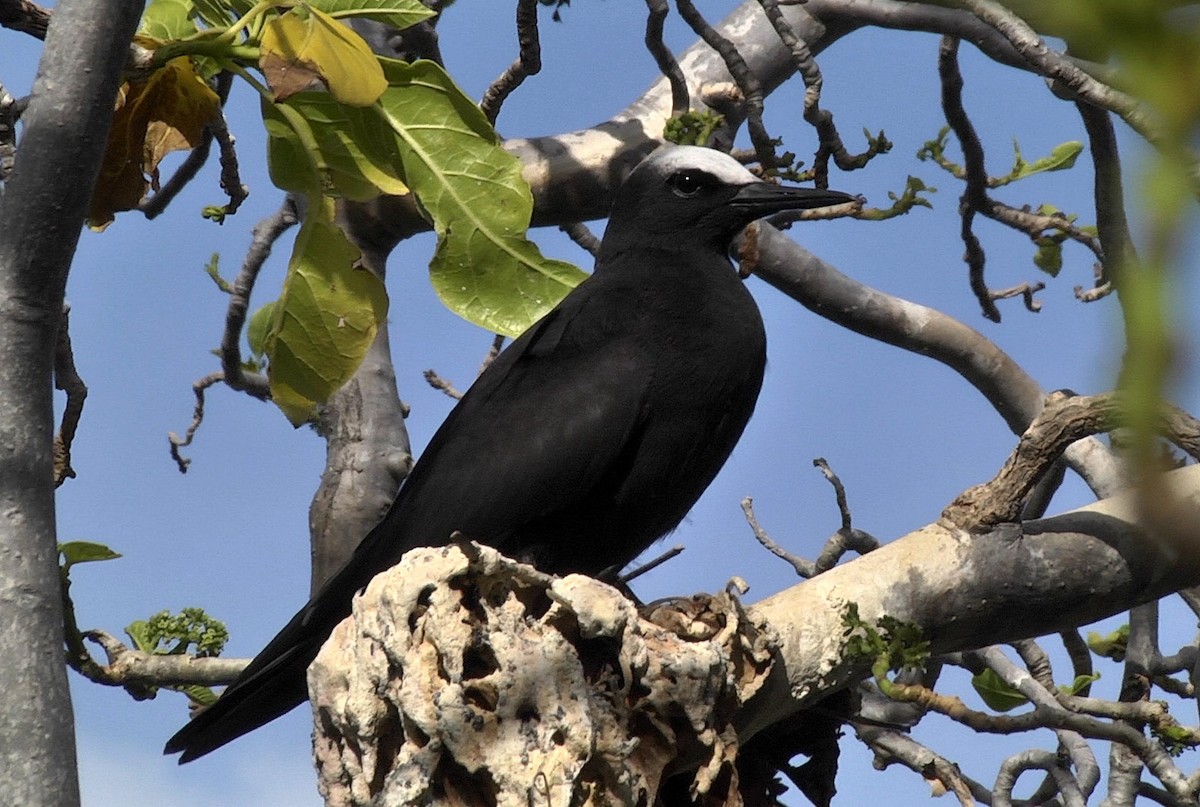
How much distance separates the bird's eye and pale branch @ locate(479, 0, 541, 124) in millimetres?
611

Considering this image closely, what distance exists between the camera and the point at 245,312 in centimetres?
396

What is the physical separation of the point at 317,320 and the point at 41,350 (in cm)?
101

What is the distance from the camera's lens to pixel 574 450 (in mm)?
3234

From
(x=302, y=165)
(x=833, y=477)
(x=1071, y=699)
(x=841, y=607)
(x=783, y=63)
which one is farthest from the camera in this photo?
(x=783, y=63)

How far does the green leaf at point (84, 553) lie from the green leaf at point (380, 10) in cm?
130

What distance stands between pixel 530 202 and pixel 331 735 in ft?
4.61

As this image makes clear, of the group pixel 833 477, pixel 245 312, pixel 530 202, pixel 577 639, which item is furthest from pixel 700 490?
pixel 245 312

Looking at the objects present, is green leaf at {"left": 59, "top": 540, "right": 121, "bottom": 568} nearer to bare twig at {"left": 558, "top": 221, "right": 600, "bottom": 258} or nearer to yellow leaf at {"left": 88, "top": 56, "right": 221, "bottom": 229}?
yellow leaf at {"left": 88, "top": 56, "right": 221, "bottom": 229}

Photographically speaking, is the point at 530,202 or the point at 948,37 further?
the point at 948,37

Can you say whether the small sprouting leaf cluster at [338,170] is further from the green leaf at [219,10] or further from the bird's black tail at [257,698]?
the bird's black tail at [257,698]

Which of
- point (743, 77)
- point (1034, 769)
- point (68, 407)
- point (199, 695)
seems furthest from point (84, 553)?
point (1034, 769)

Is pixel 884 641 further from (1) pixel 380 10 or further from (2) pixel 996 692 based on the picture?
(1) pixel 380 10

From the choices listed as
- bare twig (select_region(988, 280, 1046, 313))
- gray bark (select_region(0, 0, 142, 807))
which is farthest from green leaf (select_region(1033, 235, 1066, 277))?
gray bark (select_region(0, 0, 142, 807))

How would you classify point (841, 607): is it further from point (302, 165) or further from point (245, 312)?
point (245, 312)
